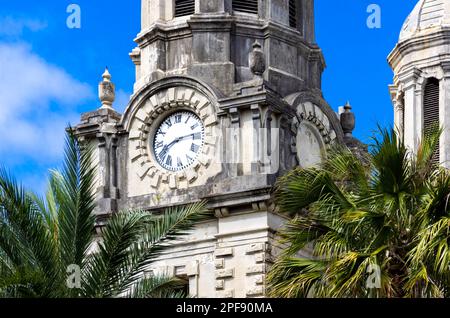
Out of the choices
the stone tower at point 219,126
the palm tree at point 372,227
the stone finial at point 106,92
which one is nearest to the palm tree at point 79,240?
the palm tree at point 372,227

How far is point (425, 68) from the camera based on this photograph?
6406cm

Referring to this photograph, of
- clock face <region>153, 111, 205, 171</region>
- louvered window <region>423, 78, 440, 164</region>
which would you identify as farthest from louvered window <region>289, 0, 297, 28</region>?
louvered window <region>423, 78, 440, 164</region>

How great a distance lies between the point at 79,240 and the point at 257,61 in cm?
1674

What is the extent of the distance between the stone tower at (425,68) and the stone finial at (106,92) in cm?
1256

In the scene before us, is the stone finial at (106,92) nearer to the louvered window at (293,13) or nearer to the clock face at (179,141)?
the clock face at (179,141)

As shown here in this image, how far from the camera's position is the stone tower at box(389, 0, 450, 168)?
2496 inches

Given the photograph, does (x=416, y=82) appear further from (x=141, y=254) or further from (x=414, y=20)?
(x=141, y=254)

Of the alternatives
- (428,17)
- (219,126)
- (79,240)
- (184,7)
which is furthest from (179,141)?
(79,240)

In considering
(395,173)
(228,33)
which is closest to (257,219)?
(228,33)

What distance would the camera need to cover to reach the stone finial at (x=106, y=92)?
55.0m

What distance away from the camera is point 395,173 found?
3706 centimetres

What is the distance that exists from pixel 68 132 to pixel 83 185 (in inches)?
52.6

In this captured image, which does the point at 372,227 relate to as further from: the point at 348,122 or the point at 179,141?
the point at 348,122
